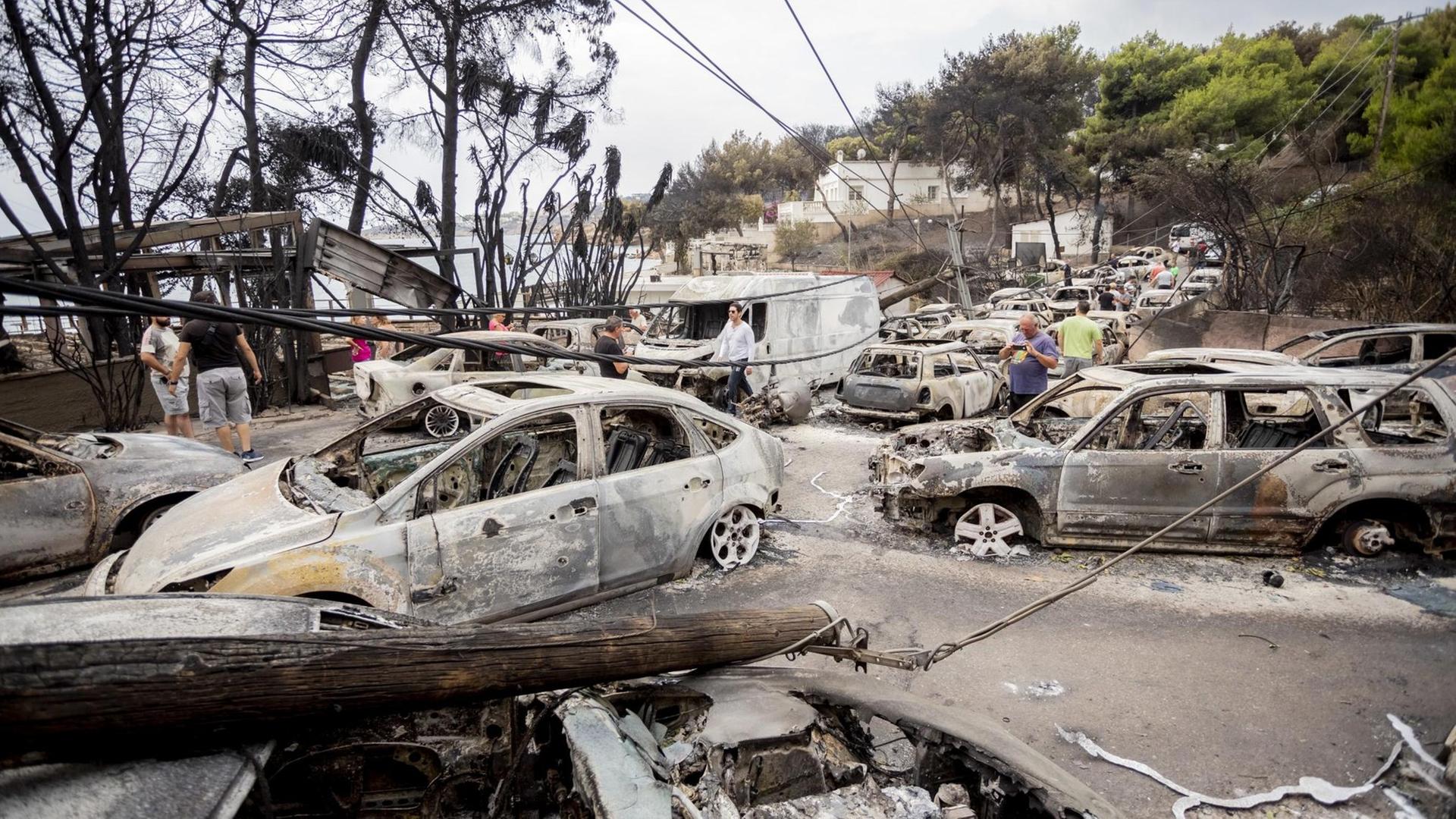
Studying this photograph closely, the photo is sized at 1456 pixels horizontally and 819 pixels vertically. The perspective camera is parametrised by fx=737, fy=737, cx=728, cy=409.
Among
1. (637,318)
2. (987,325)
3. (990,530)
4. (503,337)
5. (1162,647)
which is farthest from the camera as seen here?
(637,318)

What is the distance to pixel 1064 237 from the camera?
1661 inches

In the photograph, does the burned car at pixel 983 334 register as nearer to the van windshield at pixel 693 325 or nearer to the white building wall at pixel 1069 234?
the van windshield at pixel 693 325

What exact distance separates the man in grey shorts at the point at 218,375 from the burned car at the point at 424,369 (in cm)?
181

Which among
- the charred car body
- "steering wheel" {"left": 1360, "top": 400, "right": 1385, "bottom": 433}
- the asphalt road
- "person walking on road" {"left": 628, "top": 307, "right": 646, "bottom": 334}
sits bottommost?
the asphalt road

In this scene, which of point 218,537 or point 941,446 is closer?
point 218,537

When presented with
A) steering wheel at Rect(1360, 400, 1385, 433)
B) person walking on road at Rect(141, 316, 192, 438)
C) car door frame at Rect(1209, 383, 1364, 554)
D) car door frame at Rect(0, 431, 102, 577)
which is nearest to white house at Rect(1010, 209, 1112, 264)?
steering wheel at Rect(1360, 400, 1385, 433)

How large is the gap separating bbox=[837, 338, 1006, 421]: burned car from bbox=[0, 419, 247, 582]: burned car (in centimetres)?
759

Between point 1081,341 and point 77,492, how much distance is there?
1074 cm

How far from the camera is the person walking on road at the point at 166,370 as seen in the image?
8.48m

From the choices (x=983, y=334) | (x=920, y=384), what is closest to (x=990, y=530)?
(x=920, y=384)

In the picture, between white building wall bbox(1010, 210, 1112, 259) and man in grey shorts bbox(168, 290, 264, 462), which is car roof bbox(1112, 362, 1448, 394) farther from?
white building wall bbox(1010, 210, 1112, 259)

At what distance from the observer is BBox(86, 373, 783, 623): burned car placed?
3.85 meters

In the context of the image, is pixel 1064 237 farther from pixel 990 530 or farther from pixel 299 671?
pixel 299 671

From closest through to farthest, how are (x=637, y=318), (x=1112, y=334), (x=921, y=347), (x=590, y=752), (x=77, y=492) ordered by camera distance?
1. (x=590, y=752)
2. (x=77, y=492)
3. (x=921, y=347)
4. (x=1112, y=334)
5. (x=637, y=318)
